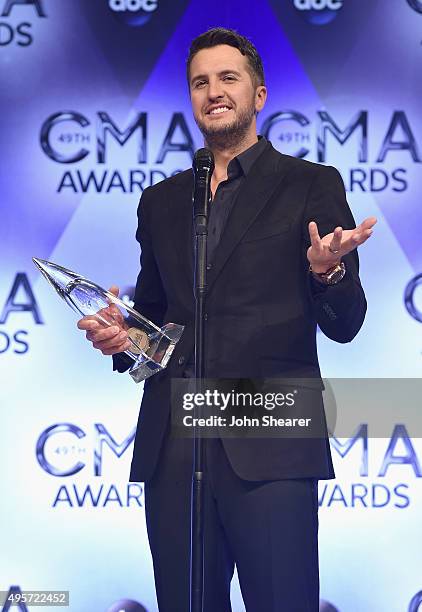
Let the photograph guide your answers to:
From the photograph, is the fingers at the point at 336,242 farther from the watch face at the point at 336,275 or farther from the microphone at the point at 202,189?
the microphone at the point at 202,189

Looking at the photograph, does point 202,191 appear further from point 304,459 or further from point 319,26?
point 319,26

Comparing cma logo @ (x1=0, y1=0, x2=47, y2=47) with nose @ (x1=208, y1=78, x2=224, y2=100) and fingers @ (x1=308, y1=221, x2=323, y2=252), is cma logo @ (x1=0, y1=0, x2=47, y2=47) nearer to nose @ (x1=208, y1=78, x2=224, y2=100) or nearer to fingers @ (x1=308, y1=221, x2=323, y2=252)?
nose @ (x1=208, y1=78, x2=224, y2=100)

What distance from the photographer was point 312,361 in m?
2.24

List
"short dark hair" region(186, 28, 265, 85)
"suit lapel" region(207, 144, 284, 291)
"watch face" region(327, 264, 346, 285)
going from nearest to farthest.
Result: "watch face" region(327, 264, 346, 285)
"suit lapel" region(207, 144, 284, 291)
"short dark hair" region(186, 28, 265, 85)

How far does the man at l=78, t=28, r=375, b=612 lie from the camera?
211 cm

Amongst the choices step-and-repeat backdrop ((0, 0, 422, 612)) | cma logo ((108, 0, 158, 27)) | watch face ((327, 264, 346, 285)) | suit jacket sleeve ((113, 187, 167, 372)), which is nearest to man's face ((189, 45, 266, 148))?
suit jacket sleeve ((113, 187, 167, 372))

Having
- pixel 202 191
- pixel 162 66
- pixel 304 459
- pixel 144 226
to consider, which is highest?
pixel 162 66

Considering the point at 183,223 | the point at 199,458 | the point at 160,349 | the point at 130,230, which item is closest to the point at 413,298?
the point at 130,230

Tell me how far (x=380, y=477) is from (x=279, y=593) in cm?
135

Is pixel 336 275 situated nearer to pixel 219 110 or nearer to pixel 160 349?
pixel 160 349

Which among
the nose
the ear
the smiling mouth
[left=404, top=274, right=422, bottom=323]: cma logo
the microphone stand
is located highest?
the ear

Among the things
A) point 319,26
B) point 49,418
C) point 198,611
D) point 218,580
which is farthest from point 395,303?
point 198,611

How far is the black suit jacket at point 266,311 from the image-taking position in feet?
7.06

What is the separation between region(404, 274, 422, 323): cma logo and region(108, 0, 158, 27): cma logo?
53.6 inches
